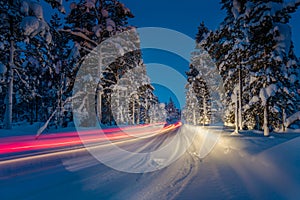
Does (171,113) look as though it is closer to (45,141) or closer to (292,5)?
(292,5)

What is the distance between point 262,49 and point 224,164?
32.7ft

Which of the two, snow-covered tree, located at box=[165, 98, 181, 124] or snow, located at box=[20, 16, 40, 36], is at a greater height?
snow, located at box=[20, 16, 40, 36]

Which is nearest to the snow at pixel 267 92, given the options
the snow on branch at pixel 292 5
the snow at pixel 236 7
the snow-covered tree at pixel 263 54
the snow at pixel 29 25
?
the snow-covered tree at pixel 263 54

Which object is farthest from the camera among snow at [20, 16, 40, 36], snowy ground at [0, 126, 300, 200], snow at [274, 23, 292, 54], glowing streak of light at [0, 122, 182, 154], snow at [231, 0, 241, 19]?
snow at [231, 0, 241, 19]

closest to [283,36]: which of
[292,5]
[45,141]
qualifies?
[292,5]

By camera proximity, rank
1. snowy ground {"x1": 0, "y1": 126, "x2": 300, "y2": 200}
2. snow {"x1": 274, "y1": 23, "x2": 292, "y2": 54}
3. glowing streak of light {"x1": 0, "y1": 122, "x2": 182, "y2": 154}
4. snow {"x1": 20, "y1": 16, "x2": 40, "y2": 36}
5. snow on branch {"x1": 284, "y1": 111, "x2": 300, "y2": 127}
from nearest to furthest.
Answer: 1. snowy ground {"x1": 0, "y1": 126, "x2": 300, "y2": 200}
2. glowing streak of light {"x1": 0, "y1": 122, "x2": 182, "y2": 154}
3. snow {"x1": 20, "y1": 16, "x2": 40, "y2": 36}
4. snow {"x1": 274, "y1": 23, "x2": 292, "y2": 54}
5. snow on branch {"x1": 284, "y1": 111, "x2": 300, "y2": 127}

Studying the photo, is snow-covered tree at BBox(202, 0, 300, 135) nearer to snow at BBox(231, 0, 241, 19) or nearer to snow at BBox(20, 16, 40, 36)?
snow at BBox(231, 0, 241, 19)

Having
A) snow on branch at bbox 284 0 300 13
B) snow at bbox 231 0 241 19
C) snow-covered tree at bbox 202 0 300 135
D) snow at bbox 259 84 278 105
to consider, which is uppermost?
snow at bbox 231 0 241 19

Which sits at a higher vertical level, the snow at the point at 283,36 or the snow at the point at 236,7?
the snow at the point at 236,7

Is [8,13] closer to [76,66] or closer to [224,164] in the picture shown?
[76,66]

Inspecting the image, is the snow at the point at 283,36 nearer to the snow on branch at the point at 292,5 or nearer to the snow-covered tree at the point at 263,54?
the snow-covered tree at the point at 263,54

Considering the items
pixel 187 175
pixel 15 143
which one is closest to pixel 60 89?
pixel 15 143

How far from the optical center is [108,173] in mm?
6176

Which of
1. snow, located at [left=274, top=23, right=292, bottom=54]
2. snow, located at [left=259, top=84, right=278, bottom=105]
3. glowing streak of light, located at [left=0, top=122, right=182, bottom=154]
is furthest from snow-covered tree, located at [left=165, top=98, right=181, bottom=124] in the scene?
snow, located at [left=274, top=23, right=292, bottom=54]
